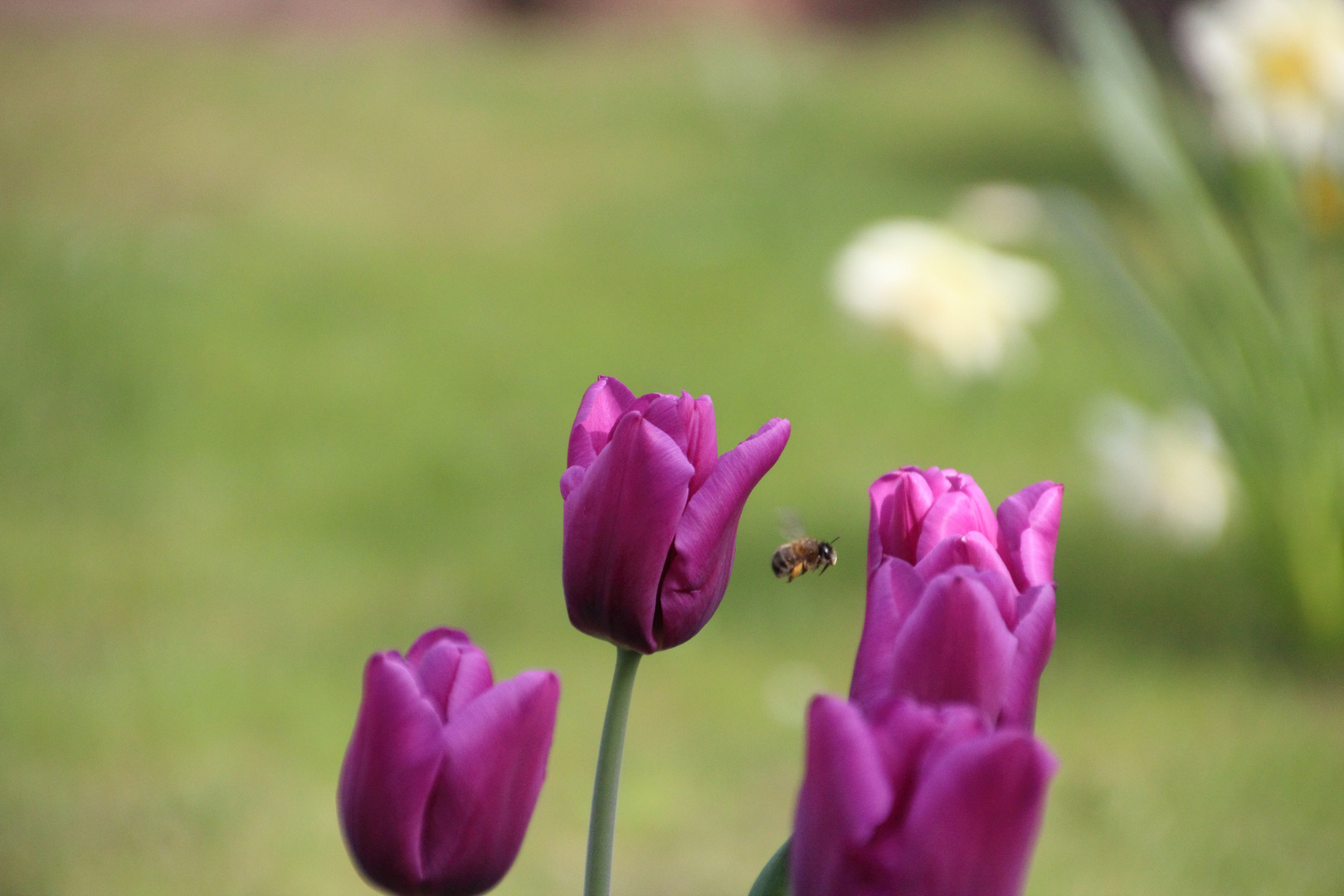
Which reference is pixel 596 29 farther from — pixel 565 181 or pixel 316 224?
pixel 316 224

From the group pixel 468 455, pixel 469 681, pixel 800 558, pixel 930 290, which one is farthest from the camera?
pixel 468 455

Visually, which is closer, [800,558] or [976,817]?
[976,817]

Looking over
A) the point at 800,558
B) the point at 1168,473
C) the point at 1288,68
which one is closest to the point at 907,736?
the point at 800,558

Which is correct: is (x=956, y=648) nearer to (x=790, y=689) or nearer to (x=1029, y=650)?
(x=1029, y=650)

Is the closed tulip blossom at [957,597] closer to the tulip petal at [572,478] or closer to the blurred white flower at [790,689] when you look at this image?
the tulip petal at [572,478]

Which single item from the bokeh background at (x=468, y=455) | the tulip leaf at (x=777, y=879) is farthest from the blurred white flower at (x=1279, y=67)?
the tulip leaf at (x=777, y=879)

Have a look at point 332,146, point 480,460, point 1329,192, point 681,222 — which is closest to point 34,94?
point 332,146
